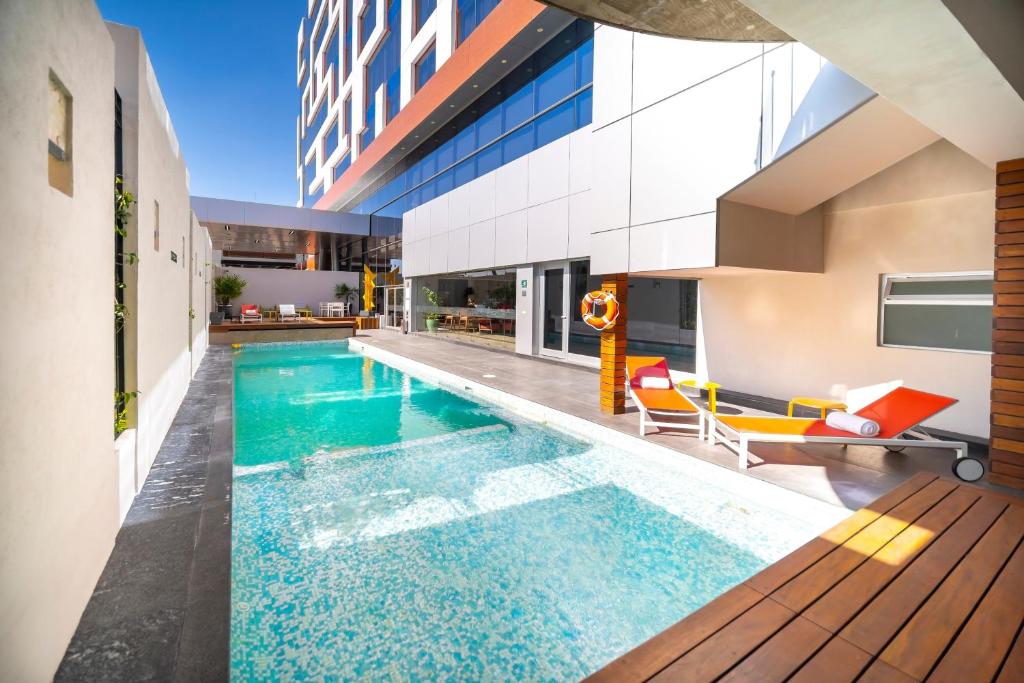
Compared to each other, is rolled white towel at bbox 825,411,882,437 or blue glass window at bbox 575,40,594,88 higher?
blue glass window at bbox 575,40,594,88

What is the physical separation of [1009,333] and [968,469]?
1062mm

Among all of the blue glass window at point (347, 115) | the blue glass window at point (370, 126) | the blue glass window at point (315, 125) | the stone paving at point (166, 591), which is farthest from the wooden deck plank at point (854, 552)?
the blue glass window at point (315, 125)

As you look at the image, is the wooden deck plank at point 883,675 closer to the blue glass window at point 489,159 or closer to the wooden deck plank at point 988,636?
the wooden deck plank at point 988,636

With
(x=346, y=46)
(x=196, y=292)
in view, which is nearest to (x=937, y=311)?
(x=196, y=292)

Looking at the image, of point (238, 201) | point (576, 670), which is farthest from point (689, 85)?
point (238, 201)

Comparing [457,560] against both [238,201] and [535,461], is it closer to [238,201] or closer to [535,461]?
[535,461]

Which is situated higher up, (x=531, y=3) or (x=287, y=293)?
(x=531, y=3)

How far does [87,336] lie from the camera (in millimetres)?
2154

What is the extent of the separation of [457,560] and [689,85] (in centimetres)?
495

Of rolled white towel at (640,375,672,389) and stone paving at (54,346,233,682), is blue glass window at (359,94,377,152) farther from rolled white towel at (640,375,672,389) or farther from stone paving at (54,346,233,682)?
stone paving at (54,346,233,682)

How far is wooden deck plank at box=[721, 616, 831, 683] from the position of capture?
158cm

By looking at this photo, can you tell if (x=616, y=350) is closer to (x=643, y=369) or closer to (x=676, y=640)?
(x=643, y=369)

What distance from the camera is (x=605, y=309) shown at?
19.5ft

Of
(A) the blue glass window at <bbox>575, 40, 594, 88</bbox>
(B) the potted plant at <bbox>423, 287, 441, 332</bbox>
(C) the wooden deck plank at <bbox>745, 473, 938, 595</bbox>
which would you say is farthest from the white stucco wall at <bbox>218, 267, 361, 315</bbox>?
(C) the wooden deck plank at <bbox>745, 473, 938, 595</bbox>
